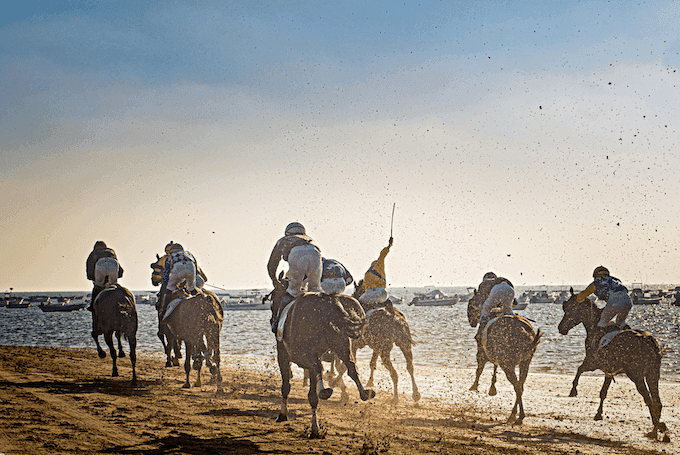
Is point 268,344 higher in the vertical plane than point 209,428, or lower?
lower

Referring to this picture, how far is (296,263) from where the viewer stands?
8820 mm

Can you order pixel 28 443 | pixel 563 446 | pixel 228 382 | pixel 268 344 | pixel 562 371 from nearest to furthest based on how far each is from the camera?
1. pixel 28 443
2. pixel 563 446
3. pixel 228 382
4. pixel 562 371
5. pixel 268 344

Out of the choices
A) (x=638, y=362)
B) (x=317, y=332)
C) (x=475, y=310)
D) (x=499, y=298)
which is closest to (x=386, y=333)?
(x=475, y=310)

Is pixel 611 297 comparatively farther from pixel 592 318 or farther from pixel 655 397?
pixel 655 397

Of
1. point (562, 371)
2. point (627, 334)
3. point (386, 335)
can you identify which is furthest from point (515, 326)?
point (562, 371)

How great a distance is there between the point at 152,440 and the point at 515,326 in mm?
7176

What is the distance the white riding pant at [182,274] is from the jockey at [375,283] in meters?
4.02

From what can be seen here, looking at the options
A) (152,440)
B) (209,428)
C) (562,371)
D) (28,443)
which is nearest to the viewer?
(28,443)

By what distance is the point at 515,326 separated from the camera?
10859 mm

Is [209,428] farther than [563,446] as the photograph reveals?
No

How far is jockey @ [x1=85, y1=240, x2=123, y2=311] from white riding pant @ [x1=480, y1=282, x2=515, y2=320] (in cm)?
925

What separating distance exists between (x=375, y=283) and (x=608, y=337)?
16.9 ft

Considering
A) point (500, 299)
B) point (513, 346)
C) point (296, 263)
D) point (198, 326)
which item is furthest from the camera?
point (198, 326)

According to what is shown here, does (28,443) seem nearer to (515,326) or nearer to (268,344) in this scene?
(515,326)
